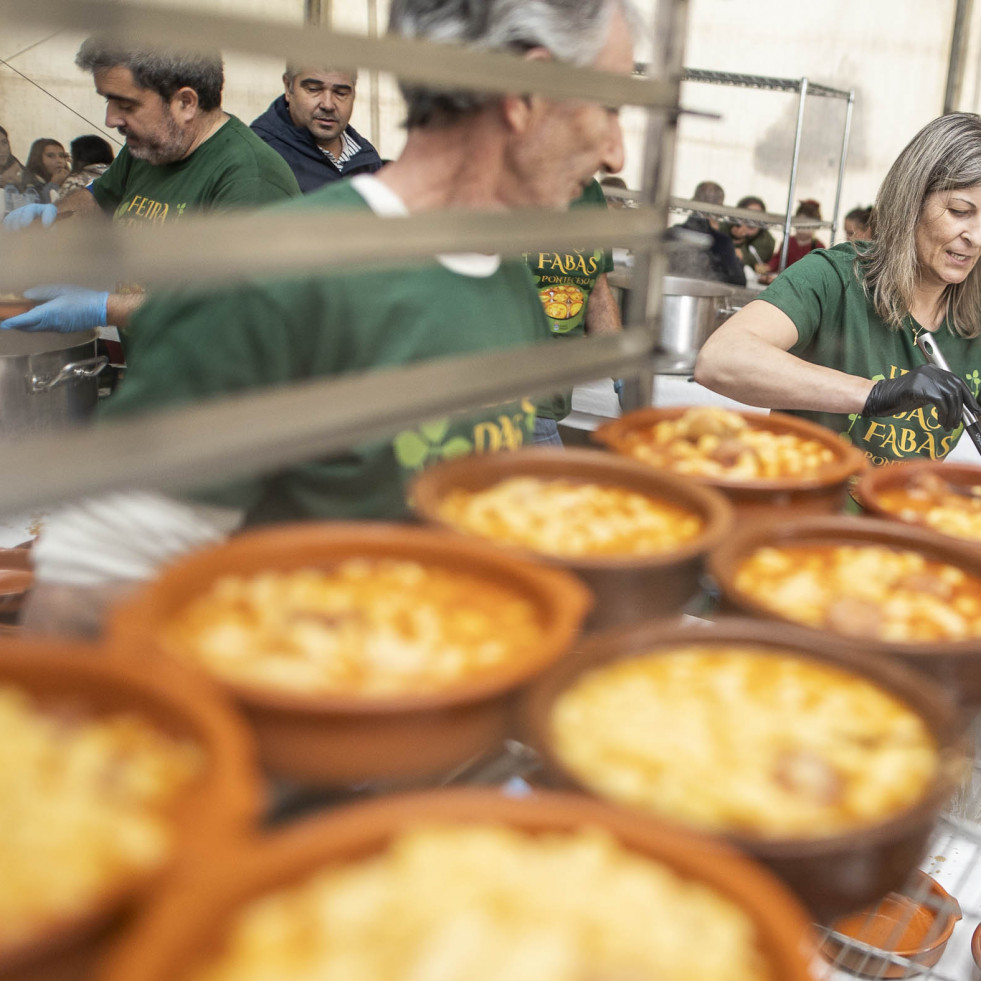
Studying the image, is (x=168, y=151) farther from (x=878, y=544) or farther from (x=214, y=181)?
(x=878, y=544)

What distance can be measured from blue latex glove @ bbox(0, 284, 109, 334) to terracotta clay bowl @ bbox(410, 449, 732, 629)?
84.2 inches

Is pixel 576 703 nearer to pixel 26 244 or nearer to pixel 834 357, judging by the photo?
pixel 26 244

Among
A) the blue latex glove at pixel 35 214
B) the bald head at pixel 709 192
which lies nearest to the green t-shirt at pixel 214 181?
the blue latex glove at pixel 35 214

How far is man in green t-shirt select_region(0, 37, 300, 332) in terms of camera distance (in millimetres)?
2684

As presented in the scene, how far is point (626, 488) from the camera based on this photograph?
3.84 ft

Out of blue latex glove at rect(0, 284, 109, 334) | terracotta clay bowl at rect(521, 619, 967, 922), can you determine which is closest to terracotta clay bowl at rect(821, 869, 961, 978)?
terracotta clay bowl at rect(521, 619, 967, 922)

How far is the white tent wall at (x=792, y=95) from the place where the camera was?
725 centimetres

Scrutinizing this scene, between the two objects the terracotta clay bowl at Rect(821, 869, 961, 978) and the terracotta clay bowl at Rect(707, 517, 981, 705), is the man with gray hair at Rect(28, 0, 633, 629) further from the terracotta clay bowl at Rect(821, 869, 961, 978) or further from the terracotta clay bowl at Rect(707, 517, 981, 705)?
the terracotta clay bowl at Rect(821, 869, 961, 978)

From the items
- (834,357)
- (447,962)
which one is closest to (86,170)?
(834,357)

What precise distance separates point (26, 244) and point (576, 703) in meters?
0.50

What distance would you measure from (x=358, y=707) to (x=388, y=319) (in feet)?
2.44

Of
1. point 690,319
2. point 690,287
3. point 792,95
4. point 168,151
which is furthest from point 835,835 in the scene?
point 792,95

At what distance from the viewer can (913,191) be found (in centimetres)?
246

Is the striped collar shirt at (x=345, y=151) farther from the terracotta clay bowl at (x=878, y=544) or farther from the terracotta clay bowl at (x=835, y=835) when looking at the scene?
the terracotta clay bowl at (x=835, y=835)
